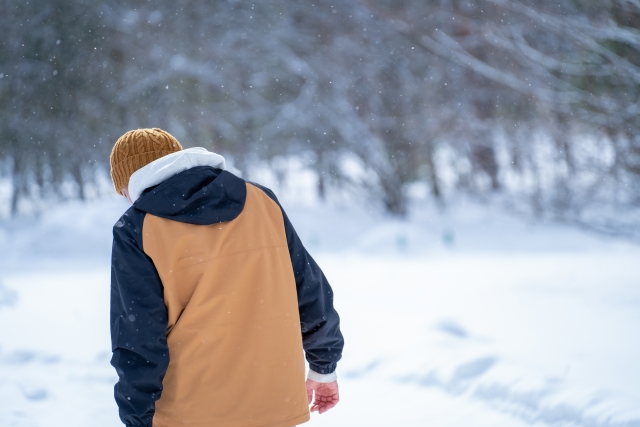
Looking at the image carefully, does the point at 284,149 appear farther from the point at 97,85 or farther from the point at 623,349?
the point at 623,349

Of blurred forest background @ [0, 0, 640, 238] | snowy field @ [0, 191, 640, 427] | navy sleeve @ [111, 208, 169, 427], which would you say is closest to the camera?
navy sleeve @ [111, 208, 169, 427]

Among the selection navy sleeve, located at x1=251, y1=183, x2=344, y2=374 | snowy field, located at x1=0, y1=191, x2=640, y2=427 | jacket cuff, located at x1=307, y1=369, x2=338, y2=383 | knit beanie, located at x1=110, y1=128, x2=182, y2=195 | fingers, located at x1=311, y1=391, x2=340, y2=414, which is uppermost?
knit beanie, located at x1=110, y1=128, x2=182, y2=195

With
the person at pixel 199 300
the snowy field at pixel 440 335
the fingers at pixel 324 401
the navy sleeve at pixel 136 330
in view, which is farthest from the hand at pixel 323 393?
the snowy field at pixel 440 335

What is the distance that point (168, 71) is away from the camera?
11805 millimetres

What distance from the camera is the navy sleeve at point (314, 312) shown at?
168cm

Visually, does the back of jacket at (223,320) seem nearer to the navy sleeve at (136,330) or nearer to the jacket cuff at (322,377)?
the navy sleeve at (136,330)

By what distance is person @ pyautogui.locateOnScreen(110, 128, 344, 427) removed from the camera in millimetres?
1416

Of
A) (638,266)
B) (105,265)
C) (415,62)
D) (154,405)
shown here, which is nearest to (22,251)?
(105,265)

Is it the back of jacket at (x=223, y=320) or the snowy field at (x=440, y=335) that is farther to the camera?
the snowy field at (x=440, y=335)

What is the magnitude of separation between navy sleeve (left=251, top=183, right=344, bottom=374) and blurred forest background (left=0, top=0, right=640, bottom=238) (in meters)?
7.74

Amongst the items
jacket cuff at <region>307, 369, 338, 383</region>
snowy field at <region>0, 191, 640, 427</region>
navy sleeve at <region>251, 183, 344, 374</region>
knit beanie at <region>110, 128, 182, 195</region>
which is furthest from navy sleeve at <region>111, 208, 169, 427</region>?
snowy field at <region>0, 191, 640, 427</region>

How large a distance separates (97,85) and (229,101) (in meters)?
2.55

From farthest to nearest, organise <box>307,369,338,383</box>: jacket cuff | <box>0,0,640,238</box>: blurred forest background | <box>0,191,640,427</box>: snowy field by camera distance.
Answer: <box>0,0,640,238</box>: blurred forest background
<box>0,191,640,427</box>: snowy field
<box>307,369,338,383</box>: jacket cuff

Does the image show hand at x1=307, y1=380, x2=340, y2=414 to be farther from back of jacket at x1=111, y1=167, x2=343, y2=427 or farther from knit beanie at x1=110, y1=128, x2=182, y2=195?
knit beanie at x1=110, y1=128, x2=182, y2=195
